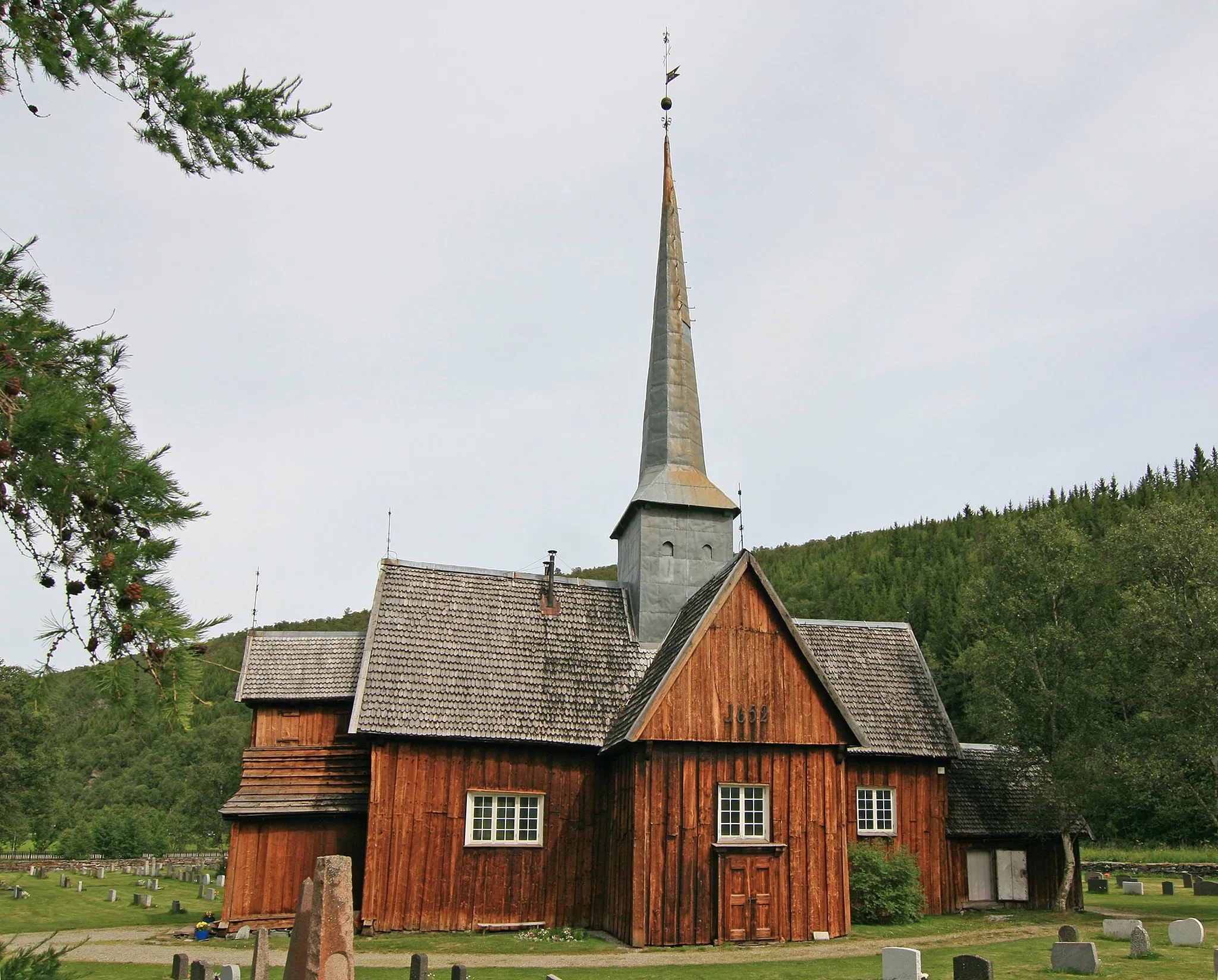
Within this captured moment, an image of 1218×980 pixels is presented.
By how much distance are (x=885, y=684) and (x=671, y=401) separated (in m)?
9.47

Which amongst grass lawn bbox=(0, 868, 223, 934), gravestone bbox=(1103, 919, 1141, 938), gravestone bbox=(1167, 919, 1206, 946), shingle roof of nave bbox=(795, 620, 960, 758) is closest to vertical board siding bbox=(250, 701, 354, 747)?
grass lawn bbox=(0, 868, 223, 934)

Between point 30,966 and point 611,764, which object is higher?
point 611,764

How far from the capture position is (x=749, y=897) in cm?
1941

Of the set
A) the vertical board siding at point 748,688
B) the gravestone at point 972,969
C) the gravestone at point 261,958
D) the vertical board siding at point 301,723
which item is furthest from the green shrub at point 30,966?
the vertical board siding at point 301,723

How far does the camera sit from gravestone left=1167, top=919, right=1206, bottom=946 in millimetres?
18062

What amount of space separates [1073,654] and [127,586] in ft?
83.6

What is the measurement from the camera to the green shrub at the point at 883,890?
859 inches

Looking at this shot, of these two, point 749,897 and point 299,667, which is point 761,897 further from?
point 299,667

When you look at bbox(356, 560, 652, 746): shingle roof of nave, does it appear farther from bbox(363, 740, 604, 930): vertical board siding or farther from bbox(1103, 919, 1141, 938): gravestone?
bbox(1103, 919, 1141, 938): gravestone

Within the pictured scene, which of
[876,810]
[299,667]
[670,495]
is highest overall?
[670,495]

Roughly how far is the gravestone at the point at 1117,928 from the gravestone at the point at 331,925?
1525 centimetres

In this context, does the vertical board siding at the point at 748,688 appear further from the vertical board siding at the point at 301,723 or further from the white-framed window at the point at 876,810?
the vertical board siding at the point at 301,723

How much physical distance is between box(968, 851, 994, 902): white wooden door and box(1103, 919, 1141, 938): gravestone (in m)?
5.53

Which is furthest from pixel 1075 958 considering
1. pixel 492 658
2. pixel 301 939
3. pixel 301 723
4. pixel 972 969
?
pixel 301 723
